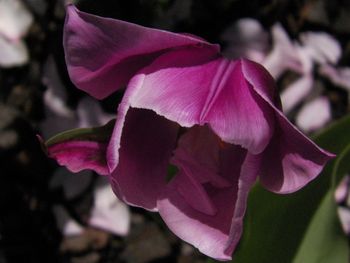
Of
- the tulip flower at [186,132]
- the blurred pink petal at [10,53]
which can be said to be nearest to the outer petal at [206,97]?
the tulip flower at [186,132]

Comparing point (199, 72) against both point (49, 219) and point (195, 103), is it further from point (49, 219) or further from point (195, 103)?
point (49, 219)

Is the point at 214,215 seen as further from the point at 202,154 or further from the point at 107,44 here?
the point at 107,44

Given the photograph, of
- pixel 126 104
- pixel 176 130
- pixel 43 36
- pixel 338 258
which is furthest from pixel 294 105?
pixel 126 104

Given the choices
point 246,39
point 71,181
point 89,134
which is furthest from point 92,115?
point 89,134

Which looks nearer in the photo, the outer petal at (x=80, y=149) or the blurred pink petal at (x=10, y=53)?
the outer petal at (x=80, y=149)

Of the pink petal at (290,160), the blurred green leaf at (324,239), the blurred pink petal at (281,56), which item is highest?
the pink petal at (290,160)

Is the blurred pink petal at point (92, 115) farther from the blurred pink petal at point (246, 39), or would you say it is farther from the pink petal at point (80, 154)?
the pink petal at point (80, 154)

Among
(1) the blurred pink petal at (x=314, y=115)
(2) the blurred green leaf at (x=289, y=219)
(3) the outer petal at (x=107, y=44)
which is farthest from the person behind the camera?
(1) the blurred pink petal at (x=314, y=115)
